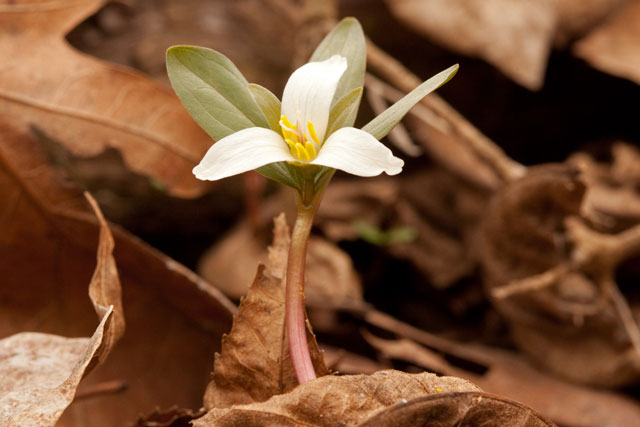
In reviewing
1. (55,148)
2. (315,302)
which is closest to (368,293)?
(315,302)

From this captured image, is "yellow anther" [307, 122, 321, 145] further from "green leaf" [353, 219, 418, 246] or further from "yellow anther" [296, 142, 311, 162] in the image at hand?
"green leaf" [353, 219, 418, 246]

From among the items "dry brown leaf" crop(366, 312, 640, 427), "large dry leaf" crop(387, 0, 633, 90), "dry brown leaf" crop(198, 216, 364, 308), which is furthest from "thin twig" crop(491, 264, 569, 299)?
"large dry leaf" crop(387, 0, 633, 90)

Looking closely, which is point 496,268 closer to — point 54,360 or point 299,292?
point 299,292

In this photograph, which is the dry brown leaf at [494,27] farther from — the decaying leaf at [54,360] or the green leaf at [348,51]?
the decaying leaf at [54,360]

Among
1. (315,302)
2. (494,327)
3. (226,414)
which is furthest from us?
(494,327)

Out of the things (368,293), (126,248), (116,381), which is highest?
(126,248)

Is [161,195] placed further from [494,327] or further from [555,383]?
[555,383]

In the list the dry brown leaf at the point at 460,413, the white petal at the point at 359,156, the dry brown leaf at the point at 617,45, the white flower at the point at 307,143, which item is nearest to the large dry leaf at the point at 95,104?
the white flower at the point at 307,143
